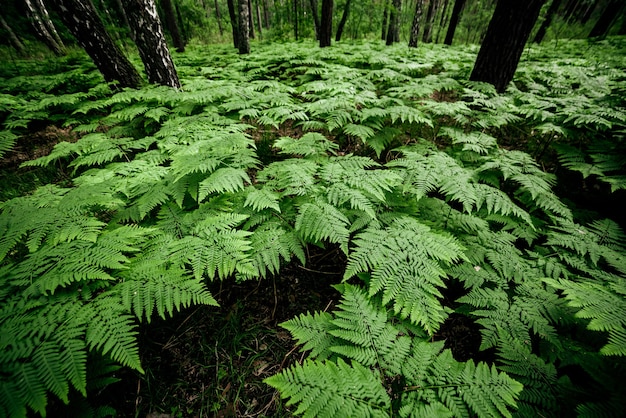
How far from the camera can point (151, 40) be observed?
14.9 ft

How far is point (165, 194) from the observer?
8.31 ft

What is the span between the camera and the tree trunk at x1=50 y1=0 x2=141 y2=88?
172 inches

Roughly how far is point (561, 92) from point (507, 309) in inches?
204

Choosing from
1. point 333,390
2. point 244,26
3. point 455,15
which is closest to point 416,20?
point 455,15

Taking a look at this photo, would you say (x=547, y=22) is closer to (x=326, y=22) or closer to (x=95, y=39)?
(x=326, y=22)

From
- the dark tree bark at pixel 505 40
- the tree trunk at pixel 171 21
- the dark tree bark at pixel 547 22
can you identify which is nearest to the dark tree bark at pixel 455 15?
the dark tree bark at pixel 547 22

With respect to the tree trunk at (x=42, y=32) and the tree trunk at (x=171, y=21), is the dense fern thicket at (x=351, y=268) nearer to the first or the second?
the tree trunk at (x=42, y=32)

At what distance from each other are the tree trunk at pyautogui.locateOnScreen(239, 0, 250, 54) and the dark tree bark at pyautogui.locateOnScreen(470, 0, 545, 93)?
23.9ft

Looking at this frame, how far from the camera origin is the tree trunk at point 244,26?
312 inches

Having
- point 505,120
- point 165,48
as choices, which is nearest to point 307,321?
point 505,120

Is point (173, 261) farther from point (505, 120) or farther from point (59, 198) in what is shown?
point (505, 120)

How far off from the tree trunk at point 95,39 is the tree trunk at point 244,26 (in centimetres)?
464

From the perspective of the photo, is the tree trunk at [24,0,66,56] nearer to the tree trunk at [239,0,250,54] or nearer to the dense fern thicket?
the tree trunk at [239,0,250,54]

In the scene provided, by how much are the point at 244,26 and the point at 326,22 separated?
3267 millimetres
